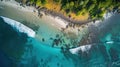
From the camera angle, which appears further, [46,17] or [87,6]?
→ [46,17]

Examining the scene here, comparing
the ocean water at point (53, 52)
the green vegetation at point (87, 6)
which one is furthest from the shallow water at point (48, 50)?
the green vegetation at point (87, 6)

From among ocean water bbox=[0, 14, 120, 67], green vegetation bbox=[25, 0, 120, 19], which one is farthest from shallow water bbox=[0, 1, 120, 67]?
green vegetation bbox=[25, 0, 120, 19]

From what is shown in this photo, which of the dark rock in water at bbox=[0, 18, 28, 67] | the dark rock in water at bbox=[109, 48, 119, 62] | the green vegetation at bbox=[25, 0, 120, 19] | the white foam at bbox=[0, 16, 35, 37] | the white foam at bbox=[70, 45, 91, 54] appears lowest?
the dark rock in water at bbox=[109, 48, 119, 62]

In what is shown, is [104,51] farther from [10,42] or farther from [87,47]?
[10,42]

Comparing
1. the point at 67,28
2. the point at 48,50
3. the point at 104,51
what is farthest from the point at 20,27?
the point at 104,51

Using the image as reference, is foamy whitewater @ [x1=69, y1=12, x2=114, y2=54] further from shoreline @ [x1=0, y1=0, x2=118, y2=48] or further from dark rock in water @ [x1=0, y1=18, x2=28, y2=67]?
dark rock in water @ [x1=0, y1=18, x2=28, y2=67]

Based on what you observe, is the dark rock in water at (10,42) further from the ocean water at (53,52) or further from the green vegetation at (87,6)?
the green vegetation at (87,6)
